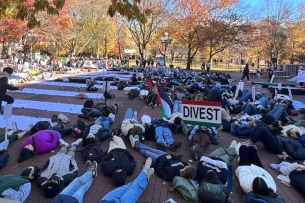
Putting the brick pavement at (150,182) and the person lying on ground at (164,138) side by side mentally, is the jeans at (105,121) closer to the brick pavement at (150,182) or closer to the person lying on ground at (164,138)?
the brick pavement at (150,182)

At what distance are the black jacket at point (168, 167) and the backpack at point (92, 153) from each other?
1303 millimetres

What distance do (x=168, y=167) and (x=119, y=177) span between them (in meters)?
0.96

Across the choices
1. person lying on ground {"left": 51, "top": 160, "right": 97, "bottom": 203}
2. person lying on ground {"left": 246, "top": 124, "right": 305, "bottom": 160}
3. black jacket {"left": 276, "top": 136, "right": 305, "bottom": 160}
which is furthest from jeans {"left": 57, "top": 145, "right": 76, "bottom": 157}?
black jacket {"left": 276, "top": 136, "right": 305, "bottom": 160}

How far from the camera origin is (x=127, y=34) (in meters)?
50.2

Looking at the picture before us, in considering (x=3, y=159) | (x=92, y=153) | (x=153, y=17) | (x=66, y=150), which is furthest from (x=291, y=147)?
(x=153, y=17)

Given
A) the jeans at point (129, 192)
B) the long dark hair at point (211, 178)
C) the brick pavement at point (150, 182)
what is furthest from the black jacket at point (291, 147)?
the jeans at point (129, 192)

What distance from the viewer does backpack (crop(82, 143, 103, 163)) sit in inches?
244

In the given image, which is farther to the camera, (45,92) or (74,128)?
(45,92)

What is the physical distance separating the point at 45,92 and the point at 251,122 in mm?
11091

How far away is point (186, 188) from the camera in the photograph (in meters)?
4.84

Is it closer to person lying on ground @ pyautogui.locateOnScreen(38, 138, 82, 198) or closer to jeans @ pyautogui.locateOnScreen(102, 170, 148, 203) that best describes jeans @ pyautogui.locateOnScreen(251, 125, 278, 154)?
jeans @ pyautogui.locateOnScreen(102, 170, 148, 203)

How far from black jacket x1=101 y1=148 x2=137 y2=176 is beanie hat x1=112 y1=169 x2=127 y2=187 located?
0.23m

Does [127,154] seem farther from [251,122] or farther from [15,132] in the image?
[251,122]

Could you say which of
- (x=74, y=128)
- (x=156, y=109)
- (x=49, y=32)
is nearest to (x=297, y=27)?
(x=49, y=32)
